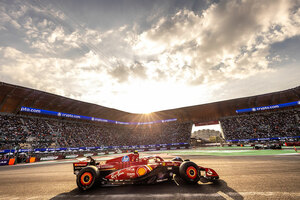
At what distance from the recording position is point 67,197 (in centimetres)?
418

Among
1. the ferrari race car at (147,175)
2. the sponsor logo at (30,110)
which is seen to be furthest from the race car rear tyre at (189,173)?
the sponsor logo at (30,110)

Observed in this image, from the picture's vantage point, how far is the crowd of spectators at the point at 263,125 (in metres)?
34.4

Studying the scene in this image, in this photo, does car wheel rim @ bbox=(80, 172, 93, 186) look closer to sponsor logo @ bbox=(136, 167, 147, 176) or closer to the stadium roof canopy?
sponsor logo @ bbox=(136, 167, 147, 176)

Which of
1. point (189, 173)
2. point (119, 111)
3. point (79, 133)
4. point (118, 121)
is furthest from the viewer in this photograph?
point (118, 121)

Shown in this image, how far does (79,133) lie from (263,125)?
50371 millimetres

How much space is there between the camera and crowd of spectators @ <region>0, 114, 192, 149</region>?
28.1 m

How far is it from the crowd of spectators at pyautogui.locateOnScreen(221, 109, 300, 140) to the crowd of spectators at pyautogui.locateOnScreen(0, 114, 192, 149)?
42.8 ft

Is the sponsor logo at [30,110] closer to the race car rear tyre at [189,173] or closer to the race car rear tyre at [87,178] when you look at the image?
the race car rear tyre at [87,178]

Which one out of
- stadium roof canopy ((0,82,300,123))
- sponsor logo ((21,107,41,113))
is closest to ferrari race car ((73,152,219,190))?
stadium roof canopy ((0,82,300,123))

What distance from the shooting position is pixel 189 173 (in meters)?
4.73

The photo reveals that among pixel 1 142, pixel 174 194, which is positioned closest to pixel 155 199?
pixel 174 194

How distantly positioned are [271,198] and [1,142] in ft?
122

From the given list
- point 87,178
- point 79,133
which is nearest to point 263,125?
point 87,178

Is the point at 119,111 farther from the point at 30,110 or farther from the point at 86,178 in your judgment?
the point at 86,178
